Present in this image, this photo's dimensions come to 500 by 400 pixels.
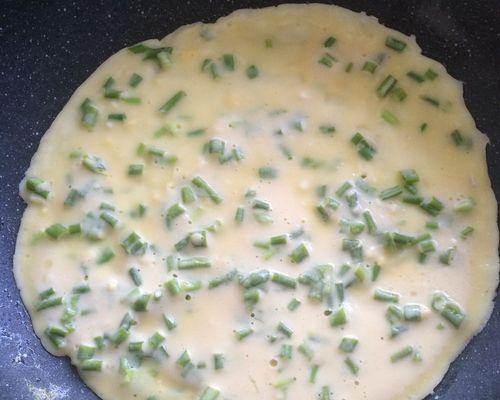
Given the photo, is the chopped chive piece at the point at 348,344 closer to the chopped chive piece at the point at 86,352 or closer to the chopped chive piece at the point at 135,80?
the chopped chive piece at the point at 86,352

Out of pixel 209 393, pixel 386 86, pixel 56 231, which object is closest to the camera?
pixel 209 393

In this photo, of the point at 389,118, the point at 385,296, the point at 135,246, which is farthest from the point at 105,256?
the point at 389,118

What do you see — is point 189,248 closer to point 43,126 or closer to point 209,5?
point 43,126

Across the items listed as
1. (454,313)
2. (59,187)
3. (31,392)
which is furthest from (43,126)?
(454,313)

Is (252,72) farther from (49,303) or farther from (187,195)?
(49,303)

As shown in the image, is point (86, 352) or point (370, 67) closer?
point (86, 352)

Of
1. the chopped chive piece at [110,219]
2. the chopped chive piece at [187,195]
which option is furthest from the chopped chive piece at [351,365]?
the chopped chive piece at [110,219]

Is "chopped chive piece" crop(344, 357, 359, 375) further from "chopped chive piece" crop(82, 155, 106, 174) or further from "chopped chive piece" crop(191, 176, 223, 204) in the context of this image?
"chopped chive piece" crop(82, 155, 106, 174)
